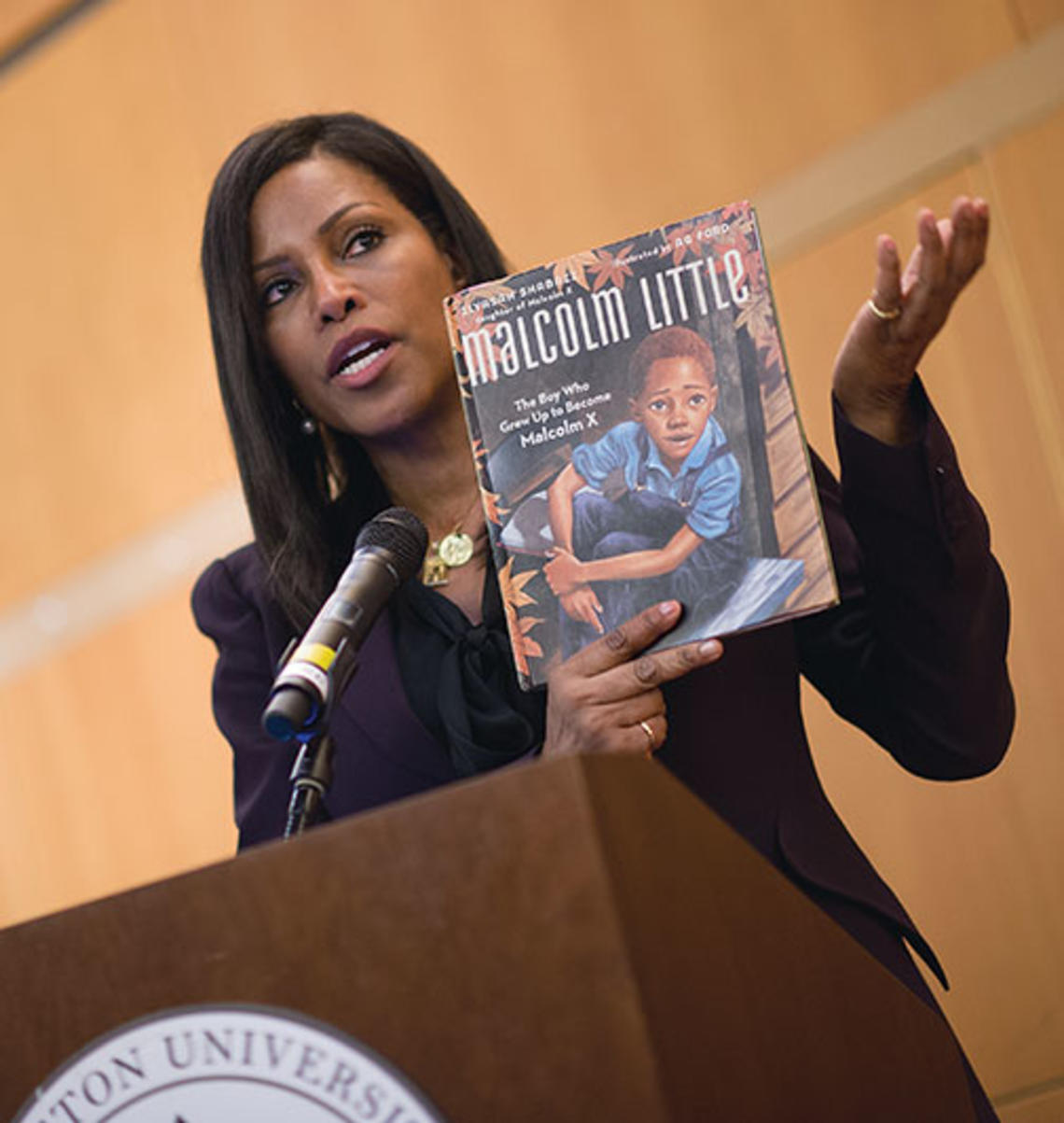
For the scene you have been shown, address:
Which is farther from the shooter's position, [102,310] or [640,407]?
[102,310]

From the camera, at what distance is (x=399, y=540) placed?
1.18 meters

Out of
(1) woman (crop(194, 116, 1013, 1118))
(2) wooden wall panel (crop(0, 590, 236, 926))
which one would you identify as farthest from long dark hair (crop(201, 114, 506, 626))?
(2) wooden wall panel (crop(0, 590, 236, 926))

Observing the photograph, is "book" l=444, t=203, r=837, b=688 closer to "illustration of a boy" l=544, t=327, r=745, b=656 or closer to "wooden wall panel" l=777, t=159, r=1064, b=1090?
"illustration of a boy" l=544, t=327, r=745, b=656

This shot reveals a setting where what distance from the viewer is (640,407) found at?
124 cm

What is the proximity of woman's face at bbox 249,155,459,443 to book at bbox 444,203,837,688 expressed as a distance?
0.29 metres

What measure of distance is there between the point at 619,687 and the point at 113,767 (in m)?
2.53

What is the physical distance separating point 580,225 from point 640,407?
64.8 inches

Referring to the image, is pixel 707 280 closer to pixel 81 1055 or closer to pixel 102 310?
pixel 81 1055

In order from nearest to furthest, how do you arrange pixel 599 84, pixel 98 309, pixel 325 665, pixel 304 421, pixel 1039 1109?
pixel 325 665, pixel 304 421, pixel 1039 1109, pixel 599 84, pixel 98 309

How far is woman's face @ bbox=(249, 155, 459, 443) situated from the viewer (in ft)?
5.16

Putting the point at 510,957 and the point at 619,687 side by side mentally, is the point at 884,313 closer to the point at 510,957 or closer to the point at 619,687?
the point at 619,687

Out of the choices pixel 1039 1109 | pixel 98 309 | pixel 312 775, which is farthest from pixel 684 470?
pixel 98 309

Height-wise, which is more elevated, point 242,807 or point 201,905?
point 242,807

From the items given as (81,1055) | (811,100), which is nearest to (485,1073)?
(81,1055)
